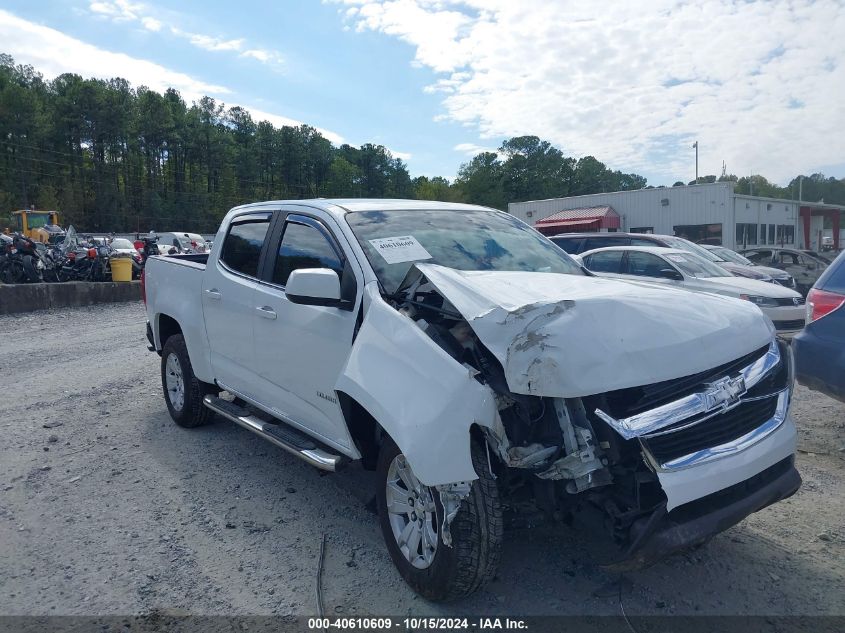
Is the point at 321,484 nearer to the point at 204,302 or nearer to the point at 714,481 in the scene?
the point at 204,302

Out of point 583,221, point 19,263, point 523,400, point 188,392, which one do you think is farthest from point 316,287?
point 583,221

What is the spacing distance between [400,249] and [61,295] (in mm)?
14482

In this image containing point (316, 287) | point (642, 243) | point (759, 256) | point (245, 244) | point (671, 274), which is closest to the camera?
point (316, 287)

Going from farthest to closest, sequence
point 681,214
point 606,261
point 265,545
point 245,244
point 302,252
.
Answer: point 681,214
point 606,261
point 245,244
point 302,252
point 265,545

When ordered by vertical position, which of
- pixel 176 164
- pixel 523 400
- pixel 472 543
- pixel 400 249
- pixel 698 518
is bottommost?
pixel 472 543

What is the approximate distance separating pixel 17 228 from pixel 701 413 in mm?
45613

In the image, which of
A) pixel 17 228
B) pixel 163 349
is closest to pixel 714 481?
pixel 163 349

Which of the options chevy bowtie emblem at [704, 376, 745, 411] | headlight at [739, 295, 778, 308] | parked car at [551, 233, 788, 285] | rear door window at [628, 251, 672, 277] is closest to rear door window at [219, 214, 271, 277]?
chevy bowtie emblem at [704, 376, 745, 411]

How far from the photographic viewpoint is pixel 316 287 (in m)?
3.43

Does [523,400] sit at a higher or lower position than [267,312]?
lower

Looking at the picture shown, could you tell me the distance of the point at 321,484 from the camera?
452 cm

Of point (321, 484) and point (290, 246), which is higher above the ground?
point (290, 246)

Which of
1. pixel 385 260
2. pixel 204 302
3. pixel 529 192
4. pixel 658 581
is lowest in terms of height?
pixel 658 581

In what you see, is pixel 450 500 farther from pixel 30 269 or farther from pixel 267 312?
pixel 30 269
